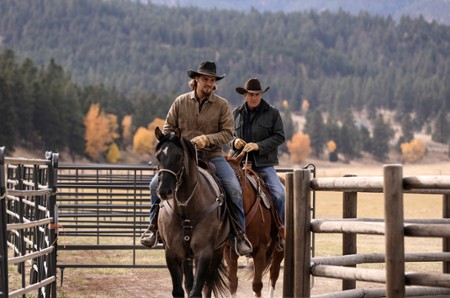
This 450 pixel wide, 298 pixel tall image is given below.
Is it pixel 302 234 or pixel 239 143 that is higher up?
pixel 239 143

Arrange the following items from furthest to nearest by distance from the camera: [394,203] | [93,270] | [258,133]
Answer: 1. [93,270]
2. [258,133]
3. [394,203]

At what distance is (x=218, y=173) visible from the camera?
11141 mm

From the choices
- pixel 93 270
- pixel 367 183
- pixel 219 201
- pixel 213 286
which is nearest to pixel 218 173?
pixel 219 201

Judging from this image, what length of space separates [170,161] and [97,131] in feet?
497

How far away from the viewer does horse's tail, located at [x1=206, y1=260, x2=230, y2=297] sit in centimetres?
1066

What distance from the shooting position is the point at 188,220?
10.3m

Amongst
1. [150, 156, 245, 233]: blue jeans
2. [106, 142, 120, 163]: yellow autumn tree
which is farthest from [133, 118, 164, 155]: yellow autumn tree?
[150, 156, 245, 233]: blue jeans

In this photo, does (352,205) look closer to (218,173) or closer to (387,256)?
(218,173)

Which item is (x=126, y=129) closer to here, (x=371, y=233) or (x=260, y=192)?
(x=260, y=192)

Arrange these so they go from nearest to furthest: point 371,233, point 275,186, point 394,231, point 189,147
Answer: point 394,231 → point 371,233 → point 189,147 → point 275,186

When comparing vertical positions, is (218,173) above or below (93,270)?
above

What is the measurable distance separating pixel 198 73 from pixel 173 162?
5.20 feet

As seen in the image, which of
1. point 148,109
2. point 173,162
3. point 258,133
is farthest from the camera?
point 148,109

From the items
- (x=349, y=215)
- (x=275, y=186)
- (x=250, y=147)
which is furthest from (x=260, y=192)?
(x=349, y=215)
